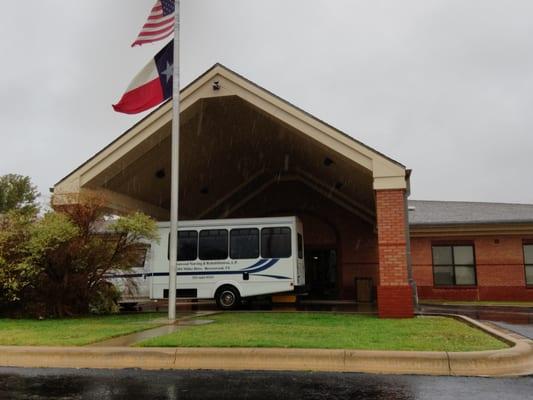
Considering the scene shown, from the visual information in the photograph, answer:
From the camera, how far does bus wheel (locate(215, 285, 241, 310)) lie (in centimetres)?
1733

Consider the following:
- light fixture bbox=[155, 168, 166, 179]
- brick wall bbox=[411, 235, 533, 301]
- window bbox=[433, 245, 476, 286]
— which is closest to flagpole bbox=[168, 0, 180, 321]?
light fixture bbox=[155, 168, 166, 179]

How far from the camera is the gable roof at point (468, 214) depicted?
22084 mm

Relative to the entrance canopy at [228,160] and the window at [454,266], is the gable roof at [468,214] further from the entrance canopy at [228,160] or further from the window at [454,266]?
the entrance canopy at [228,160]

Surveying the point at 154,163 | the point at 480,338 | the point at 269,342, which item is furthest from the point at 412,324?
the point at 154,163

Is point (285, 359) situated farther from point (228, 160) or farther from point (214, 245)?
point (228, 160)

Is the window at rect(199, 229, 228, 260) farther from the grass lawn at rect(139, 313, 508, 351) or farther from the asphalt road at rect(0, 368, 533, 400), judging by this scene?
the asphalt road at rect(0, 368, 533, 400)

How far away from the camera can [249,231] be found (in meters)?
17.7

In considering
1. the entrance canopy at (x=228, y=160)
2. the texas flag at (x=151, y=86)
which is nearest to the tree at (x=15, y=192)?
the entrance canopy at (x=228, y=160)

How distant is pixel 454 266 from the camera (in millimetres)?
23000

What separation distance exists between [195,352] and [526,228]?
62.8ft

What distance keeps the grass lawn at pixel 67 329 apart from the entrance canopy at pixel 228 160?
3.68 metres

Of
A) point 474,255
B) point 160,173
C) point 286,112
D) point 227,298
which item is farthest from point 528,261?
point 160,173

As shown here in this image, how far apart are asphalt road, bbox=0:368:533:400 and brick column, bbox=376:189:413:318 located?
6.32 m

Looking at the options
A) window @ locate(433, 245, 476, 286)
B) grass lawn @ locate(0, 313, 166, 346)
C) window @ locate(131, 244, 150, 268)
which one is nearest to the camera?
grass lawn @ locate(0, 313, 166, 346)
